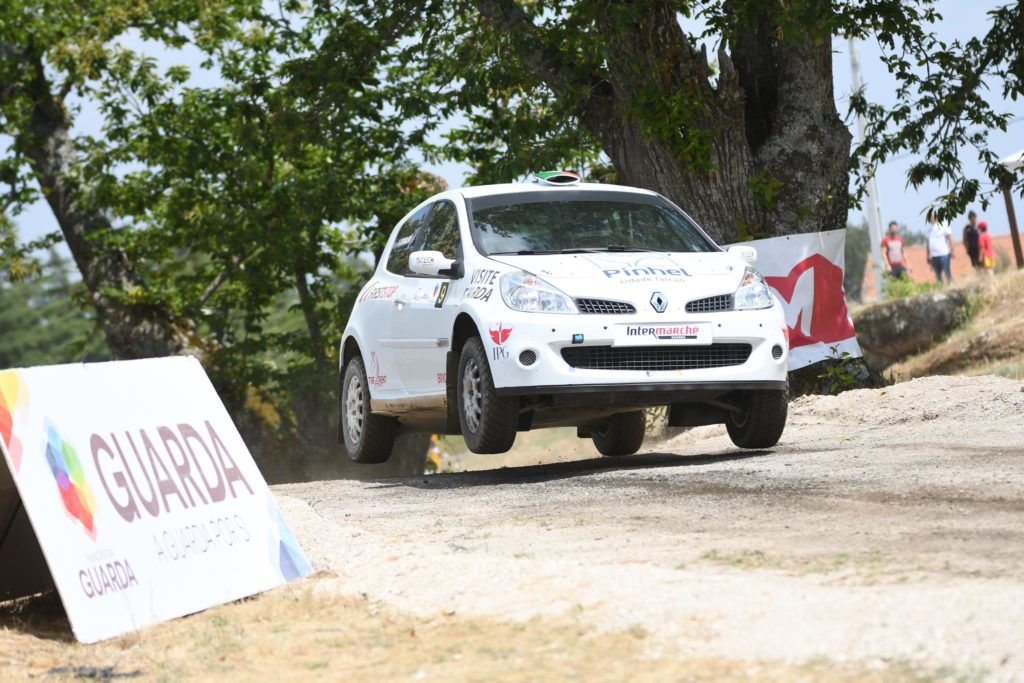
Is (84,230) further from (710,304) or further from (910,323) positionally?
(710,304)

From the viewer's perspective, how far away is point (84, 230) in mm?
24734

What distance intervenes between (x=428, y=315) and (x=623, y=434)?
7.87ft

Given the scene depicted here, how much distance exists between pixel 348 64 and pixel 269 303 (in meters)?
7.66

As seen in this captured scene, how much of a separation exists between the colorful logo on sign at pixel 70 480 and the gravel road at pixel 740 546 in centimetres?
102

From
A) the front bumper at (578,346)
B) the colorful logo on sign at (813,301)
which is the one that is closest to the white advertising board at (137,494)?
the front bumper at (578,346)

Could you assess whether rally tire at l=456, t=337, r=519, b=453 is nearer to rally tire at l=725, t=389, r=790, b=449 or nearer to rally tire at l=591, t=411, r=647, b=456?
rally tire at l=725, t=389, r=790, b=449

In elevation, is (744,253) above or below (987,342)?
above

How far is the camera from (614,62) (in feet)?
46.4

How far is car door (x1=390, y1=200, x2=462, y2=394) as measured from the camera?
30.9 ft

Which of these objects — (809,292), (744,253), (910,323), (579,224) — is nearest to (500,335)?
(579,224)

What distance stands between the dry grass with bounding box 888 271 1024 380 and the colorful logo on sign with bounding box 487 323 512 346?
1095cm

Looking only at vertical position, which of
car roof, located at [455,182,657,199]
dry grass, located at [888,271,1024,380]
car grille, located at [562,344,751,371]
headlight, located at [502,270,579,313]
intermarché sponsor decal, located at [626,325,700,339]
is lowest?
dry grass, located at [888,271,1024,380]

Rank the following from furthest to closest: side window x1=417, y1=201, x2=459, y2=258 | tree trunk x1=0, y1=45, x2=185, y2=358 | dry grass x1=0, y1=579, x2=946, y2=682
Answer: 1. tree trunk x1=0, y1=45, x2=185, y2=358
2. side window x1=417, y1=201, x2=459, y2=258
3. dry grass x1=0, y1=579, x2=946, y2=682

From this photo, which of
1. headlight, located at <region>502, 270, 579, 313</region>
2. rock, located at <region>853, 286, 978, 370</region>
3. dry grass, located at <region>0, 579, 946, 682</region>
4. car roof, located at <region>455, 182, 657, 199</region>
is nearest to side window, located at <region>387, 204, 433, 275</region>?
car roof, located at <region>455, 182, 657, 199</region>
